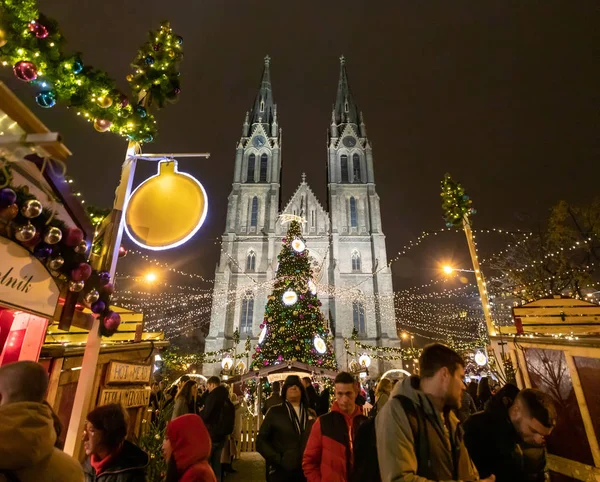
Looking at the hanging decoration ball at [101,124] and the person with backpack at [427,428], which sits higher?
the hanging decoration ball at [101,124]

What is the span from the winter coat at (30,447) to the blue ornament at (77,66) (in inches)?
115

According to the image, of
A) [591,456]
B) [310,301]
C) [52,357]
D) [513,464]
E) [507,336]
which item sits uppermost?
[310,301]

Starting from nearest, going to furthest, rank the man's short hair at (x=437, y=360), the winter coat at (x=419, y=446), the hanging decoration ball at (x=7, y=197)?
the winter coat at (x=419, y=446) < the man's short hair at (x=437, y=360) < the hanging decoration ball at (x=7, y=197)

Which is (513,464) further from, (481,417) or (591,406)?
(591,406)

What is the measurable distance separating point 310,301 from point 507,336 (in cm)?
773

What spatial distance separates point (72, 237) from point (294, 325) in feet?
35.0

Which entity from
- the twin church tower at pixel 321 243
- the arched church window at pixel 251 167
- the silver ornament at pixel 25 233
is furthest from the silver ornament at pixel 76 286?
the arched church window at pixel 251 167

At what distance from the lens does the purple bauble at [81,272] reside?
2799 mm

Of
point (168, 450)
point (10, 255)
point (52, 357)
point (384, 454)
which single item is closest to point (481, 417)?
point (384, 454)

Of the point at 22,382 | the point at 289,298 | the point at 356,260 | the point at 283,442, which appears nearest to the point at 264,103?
the point at 356,260

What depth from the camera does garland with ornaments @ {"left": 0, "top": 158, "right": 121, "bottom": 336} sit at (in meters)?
2.35

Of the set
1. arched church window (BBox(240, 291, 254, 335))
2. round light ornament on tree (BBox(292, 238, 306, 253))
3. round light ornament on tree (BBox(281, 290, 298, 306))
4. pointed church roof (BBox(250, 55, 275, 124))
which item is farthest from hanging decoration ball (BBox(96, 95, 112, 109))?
pointed church roof (BBox(250, 55, 275, 124))

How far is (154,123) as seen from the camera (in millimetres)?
3703

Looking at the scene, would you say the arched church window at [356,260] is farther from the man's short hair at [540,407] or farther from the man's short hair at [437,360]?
the man's short hair at [437,360]
